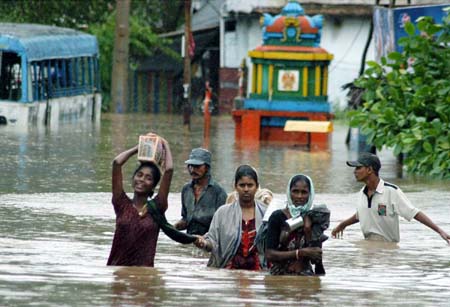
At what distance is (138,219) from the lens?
1048cm

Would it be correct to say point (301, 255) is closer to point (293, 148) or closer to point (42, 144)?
point (42, 144)

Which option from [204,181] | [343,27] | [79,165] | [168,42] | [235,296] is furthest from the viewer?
[168,42]

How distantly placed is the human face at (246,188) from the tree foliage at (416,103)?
1115 cm

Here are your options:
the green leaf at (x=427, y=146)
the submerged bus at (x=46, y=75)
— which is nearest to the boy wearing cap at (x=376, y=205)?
the green leaf at (x=427, y=146)

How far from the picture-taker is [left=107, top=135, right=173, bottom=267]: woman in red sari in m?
10.5

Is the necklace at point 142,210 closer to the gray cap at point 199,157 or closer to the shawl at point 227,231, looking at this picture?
the shawl at point 227,231

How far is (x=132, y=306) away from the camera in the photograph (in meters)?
9.20

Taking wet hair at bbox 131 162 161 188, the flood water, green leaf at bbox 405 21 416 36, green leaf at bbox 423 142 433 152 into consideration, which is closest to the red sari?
the flood water

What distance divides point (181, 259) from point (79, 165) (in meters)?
12.4

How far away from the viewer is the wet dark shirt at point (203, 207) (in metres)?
12.6

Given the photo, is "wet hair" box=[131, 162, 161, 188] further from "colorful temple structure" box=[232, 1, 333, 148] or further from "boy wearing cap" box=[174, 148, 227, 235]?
"colorful temple structure" box=[232, 1, 333, 148]

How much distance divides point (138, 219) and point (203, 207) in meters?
2.19

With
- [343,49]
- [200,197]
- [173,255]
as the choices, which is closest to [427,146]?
[173,255]

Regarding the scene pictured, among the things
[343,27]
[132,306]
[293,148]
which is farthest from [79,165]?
[343,27]
